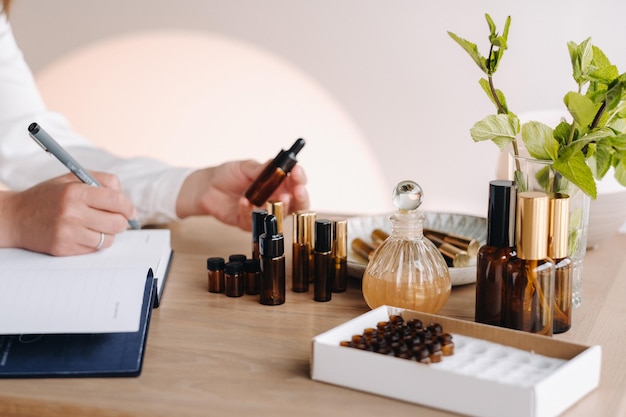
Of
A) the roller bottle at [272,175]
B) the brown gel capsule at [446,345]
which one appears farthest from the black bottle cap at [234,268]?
the brown gel capsule at [446,345]

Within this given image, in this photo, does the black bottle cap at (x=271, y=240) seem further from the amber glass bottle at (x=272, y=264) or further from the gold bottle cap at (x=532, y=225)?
the gold bottle cap at (x=532, y=225)

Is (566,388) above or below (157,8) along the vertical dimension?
below

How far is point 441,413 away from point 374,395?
0.21ft

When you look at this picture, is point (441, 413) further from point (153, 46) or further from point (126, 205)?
point (153, 46)

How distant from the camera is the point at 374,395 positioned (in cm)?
70

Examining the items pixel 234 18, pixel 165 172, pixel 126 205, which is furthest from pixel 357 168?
pixel 126 205

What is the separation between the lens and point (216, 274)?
1.00 m

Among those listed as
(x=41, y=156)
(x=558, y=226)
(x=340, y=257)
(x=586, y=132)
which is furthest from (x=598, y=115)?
(x=41, y=156)

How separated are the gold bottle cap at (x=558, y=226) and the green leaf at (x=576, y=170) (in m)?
0.02

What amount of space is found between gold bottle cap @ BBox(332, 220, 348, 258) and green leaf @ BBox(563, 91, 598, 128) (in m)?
0.32

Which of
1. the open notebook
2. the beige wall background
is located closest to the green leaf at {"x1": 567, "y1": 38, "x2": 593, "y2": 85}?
the open notebook

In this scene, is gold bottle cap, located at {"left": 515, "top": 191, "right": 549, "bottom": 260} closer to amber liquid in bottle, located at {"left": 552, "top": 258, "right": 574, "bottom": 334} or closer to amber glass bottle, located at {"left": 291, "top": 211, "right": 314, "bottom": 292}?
amber liquid in bottle, located at {"left": 552, "top": 258, "right": 574, "bottom": 334}

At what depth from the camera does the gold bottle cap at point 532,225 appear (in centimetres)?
77

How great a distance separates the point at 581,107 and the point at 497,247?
17cm
